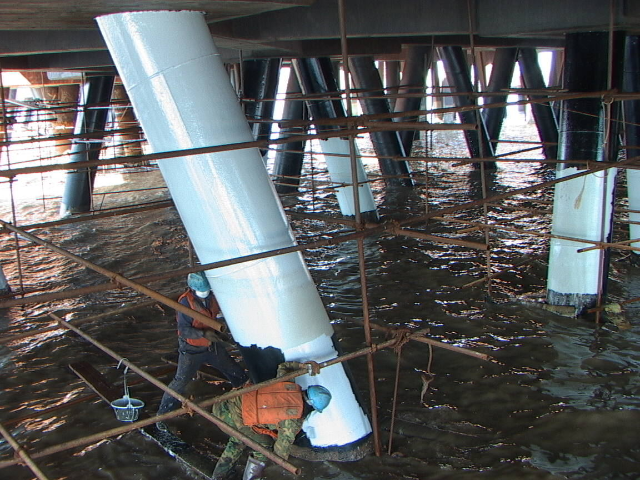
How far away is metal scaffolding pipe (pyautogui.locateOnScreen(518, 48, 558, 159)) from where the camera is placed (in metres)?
19.5

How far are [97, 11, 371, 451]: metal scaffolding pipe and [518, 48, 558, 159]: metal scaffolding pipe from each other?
50.1ft

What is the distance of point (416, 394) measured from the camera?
7.09 meters

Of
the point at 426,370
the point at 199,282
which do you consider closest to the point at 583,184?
the point at 426,370

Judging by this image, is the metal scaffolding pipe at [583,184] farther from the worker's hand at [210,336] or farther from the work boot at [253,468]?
the work boot at [253,468]

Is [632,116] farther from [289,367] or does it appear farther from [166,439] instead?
[166,439]

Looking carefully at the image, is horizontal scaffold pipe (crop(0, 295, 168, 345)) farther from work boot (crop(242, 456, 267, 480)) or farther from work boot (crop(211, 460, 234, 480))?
work boot (crop(242, 456, 267, 480))

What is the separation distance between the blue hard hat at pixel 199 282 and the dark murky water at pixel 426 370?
147 cm

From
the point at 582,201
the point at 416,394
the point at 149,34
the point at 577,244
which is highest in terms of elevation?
the point at 149,34

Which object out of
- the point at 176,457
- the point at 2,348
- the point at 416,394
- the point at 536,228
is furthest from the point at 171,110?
the point at 536,228

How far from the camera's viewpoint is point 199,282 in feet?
20.1

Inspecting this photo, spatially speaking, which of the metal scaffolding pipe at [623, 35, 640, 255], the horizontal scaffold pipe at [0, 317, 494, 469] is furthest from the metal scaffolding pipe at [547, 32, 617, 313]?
the horizontal scaffold pipe at [0, 317, 494, 469]

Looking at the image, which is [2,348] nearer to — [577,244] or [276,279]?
[276,279]

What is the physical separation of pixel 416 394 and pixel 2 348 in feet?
17.6

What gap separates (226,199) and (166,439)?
241 cm
